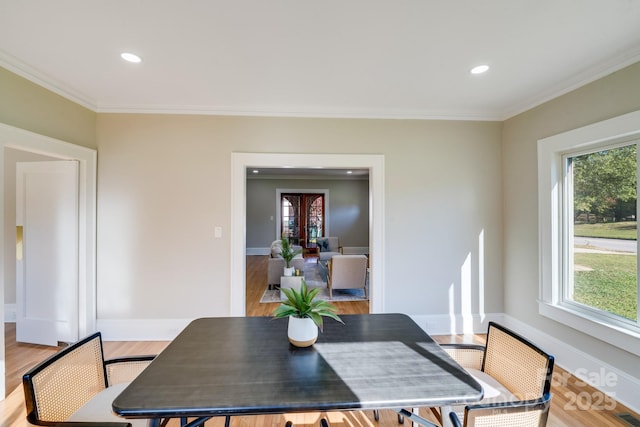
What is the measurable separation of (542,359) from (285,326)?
130 cm

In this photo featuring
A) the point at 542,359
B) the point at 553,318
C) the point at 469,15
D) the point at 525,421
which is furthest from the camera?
the point at 553,318

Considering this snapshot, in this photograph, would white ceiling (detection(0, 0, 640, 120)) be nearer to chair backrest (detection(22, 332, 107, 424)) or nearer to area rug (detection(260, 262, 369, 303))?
chair backrest (detection(22, 332, 107, 424))

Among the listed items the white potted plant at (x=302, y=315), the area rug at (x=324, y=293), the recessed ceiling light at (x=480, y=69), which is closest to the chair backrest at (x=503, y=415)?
the white potted plant at (x=302, y=315)

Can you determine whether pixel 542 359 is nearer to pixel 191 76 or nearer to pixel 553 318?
pixel 553 318

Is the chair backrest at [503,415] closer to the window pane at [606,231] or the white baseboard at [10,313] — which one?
the window pane at [606,231]

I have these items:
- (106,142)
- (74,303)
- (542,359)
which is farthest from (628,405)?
(106,142)

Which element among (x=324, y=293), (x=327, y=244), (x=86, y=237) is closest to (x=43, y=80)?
(x=86, y=237)

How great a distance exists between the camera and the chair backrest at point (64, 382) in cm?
107

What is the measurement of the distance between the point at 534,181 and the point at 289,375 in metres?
3.01

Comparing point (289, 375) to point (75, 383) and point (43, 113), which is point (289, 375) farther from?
point (43, 113)

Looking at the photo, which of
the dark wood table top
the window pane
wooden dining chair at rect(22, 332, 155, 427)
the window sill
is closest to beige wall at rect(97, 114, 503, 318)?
the window sill

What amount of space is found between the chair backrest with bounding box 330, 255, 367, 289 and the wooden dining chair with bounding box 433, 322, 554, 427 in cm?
279

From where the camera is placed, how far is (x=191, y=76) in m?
2.32

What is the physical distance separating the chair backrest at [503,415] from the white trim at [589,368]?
1779mm
